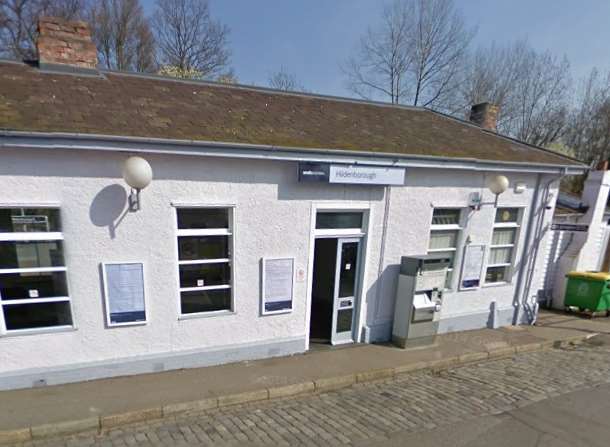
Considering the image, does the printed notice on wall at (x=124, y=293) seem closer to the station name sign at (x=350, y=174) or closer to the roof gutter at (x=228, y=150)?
the roof gutter at (x=228, y=150)

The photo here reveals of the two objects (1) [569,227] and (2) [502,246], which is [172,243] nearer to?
(2) [502,246]

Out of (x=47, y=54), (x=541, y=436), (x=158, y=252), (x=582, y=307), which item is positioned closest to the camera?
(x=541, y=436)

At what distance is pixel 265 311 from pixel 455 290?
4.46 m

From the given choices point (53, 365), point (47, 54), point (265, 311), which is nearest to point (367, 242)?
point (265, 311)

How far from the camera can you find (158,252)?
16.7 feet

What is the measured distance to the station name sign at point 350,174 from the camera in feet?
18.1

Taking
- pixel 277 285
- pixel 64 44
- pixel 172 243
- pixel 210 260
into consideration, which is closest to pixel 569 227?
pixel 277 285

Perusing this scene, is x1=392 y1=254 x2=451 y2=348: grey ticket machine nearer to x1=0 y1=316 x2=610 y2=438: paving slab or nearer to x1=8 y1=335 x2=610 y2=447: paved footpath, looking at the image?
x1=0 y1=316 x2=610 y2=438: paving slab

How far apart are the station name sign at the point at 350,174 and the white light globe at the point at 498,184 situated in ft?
7.64

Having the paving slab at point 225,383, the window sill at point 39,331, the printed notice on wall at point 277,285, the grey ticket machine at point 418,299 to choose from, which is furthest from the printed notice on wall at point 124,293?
the grey ticket machine at point 418,299

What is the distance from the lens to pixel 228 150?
496 cm

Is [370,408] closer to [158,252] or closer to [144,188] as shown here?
[158,252]

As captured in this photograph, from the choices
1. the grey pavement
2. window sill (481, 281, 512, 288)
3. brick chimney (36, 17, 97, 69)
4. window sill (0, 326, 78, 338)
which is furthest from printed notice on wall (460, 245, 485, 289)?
brick chimney (36, 17, 97, 69)

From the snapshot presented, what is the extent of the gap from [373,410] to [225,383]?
2.19 m
